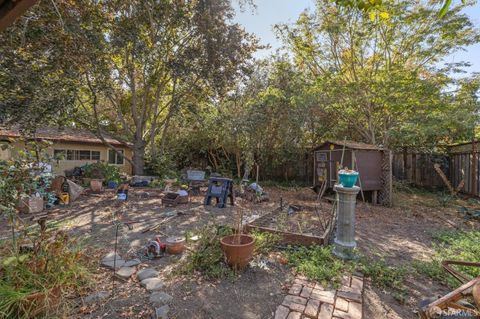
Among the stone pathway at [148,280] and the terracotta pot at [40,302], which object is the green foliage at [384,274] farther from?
the terracotta pot at [40,302]

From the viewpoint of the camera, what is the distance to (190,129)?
1242 centimetres

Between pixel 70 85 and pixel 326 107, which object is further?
pixel 326 107

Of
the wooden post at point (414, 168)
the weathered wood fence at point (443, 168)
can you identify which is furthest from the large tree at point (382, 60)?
the weathered wood fence at point (443, 168)

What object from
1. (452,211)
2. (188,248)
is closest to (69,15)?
(188,248)

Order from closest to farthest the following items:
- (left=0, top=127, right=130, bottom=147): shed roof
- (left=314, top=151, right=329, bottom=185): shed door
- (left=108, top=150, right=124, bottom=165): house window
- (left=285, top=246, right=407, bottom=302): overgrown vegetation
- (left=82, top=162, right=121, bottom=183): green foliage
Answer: (left=285, top=246, right=407, bottom=302): overgrown vegetation, (left=314, top=151, right=329, bottom=185): shed door, (left=82, top=162, right=121, bottom=183): green foliage, (left=0, top=127, right=130, bottom=147): shed roof, (left=108, top=150, right=124, bottom=165): house window

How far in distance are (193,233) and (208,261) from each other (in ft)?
4.19

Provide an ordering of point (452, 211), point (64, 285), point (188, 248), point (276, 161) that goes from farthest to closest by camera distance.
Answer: point (276, 161) → point (452, 211) → point (188, 248) → point (64, 285)

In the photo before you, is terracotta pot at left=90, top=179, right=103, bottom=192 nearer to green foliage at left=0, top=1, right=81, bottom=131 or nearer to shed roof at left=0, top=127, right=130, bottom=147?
green foliage at left=0, top=1, right=81, bottom=131

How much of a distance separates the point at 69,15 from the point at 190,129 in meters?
6.79

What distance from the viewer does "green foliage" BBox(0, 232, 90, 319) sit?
1.98 metres

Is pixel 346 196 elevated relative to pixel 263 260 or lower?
elevated

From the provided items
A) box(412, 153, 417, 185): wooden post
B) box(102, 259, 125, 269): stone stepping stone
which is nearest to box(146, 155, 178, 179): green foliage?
box(102, 259, 125, 269): stone stepping stone

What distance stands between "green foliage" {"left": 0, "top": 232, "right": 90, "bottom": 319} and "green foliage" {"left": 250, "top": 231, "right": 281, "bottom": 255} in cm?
210

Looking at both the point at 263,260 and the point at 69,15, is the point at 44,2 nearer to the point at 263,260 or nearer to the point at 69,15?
the point at 69,15
